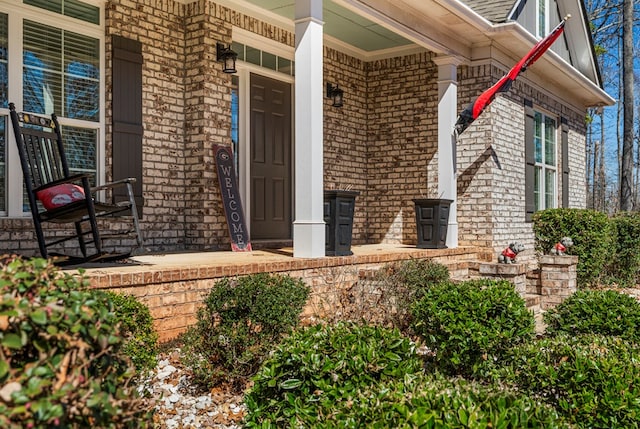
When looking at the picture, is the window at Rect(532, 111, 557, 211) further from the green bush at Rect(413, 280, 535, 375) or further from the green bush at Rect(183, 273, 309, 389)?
the green bush at Rect(183, 273, 309, 389)

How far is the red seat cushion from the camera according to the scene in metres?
4.20

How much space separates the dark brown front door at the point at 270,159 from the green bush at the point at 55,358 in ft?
20.1

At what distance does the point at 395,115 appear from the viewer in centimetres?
897

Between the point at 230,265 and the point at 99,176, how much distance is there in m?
1.95

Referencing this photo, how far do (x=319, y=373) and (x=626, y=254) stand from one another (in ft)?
27.9

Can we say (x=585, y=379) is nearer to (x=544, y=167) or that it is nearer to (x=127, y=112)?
A: (x=127, y=112)

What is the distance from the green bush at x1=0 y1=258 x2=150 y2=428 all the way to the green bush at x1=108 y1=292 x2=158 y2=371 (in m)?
1.56

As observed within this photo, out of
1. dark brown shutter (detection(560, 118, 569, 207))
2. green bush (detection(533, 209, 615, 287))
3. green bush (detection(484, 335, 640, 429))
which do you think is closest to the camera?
green bush (detection(484, 335, 640, 429))

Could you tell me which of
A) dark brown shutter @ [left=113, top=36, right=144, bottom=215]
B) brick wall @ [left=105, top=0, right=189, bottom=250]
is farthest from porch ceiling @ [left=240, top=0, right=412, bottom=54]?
dark brown shutter @ [left=113, top=36, right=144, bottom=215]

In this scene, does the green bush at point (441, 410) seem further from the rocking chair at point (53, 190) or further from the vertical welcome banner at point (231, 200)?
the vertical welcome banner at point (231, 200)

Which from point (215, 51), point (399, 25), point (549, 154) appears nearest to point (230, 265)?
point (215, 51)

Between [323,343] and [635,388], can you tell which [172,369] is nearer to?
[323,343]

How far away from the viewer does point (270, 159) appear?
25.2 ft

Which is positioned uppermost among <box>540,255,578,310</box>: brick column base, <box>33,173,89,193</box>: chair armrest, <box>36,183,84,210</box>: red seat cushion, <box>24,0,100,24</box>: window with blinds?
<box>24,0,100,24</box>: window with blinds
